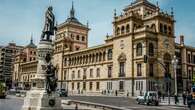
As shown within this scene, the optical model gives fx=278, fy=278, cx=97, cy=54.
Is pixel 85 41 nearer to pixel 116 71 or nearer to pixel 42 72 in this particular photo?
pixel 116 71

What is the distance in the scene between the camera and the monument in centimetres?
2022

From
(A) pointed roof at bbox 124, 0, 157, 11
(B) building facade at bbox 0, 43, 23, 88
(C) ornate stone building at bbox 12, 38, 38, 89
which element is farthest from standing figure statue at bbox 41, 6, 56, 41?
(B) building facade at bbox 0, 43, 23, 88

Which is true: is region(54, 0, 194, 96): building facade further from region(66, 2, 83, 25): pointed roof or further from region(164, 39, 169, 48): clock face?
region(66, 2, 83, 25): pointed roof

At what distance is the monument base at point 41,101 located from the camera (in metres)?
20.0

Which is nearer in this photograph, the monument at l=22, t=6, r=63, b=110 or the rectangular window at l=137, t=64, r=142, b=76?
the monument at l=22, t=6, r=63, b=110

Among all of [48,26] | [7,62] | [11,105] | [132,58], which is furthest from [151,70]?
[7,62]

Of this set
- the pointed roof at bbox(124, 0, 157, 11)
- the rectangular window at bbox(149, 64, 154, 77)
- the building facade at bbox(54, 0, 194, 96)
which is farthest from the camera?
the pointed roof at bbox(124, 0, 157, 11)

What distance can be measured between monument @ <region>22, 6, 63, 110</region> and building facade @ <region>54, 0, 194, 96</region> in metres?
30.6

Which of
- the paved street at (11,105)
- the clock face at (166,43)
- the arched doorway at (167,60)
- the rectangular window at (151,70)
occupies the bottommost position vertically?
the paved street at (11,105)

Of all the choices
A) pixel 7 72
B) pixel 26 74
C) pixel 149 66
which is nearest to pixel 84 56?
pixel 149 66

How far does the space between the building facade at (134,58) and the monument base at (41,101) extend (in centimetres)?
3169

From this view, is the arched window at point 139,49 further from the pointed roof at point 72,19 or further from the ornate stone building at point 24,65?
the ornate stone building at point 24,65

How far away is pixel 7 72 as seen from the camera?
142375 millimetres

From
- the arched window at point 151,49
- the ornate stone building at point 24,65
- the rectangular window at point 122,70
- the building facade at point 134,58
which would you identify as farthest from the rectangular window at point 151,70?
the ornate stone building at point 24,65
